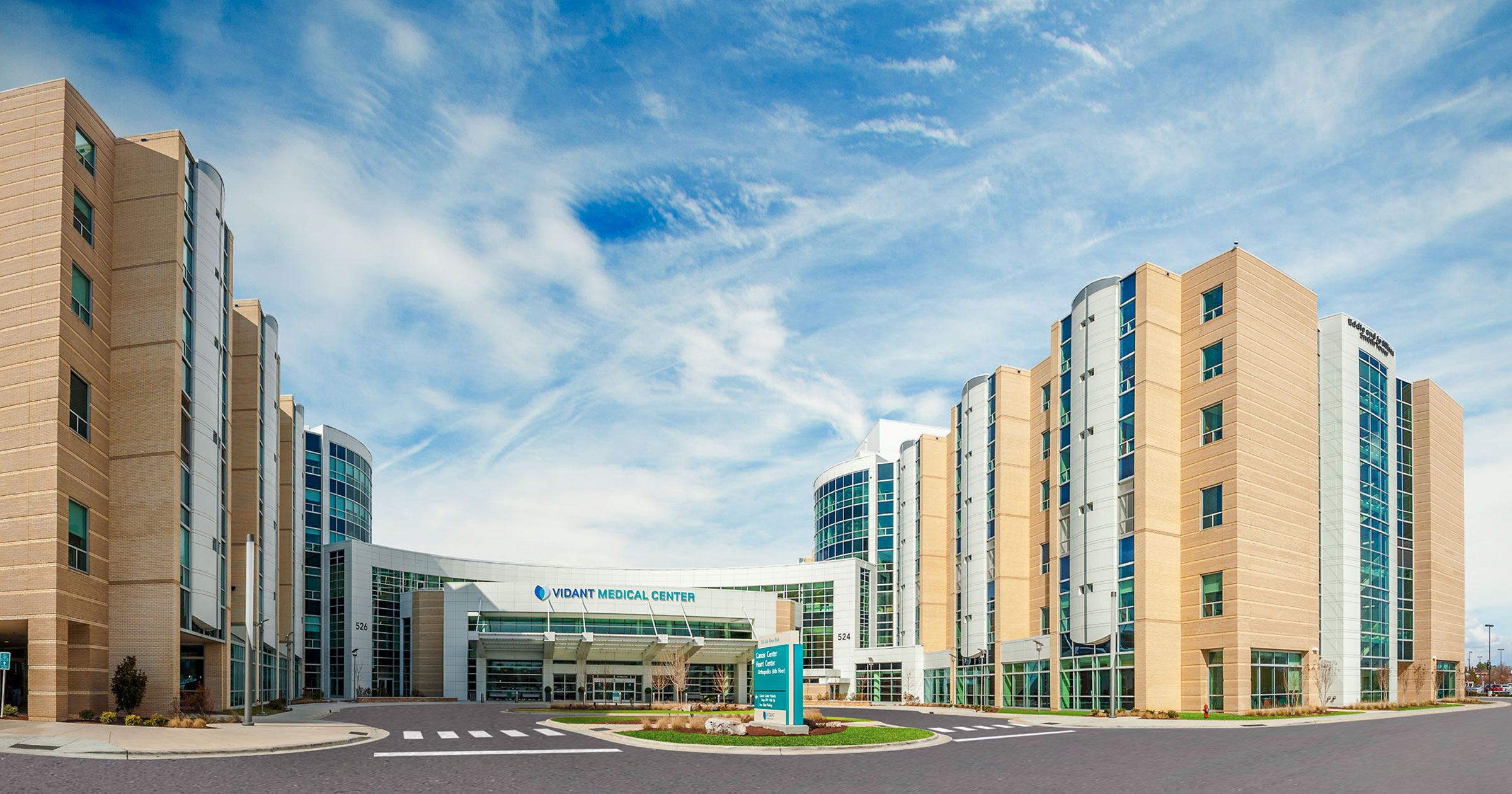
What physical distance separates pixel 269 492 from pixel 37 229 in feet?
98.2

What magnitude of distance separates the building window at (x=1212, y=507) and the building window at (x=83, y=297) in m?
53.8

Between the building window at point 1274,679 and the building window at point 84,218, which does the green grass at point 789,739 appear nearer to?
the building window at point 84,218

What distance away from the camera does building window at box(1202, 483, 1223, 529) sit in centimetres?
5484

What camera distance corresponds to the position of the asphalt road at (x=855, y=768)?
18375mm

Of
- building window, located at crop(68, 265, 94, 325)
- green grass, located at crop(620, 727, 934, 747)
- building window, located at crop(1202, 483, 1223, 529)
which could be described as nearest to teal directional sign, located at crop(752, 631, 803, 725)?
green grass, located at crop(620, 727, 934, 747)

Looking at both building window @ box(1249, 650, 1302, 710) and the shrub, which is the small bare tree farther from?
the shrub

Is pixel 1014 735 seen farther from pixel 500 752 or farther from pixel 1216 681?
pixel 1216 681

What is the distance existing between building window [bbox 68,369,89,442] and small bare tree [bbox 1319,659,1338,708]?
60.4 meters

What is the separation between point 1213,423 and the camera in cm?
5644

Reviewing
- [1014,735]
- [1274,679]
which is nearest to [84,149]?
[1014,735]

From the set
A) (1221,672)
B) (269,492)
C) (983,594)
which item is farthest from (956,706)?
(269,492)

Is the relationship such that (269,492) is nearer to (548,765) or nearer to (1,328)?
(1,328)

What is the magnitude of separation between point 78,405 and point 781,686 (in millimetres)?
27983

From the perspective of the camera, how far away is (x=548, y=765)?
22.8m
